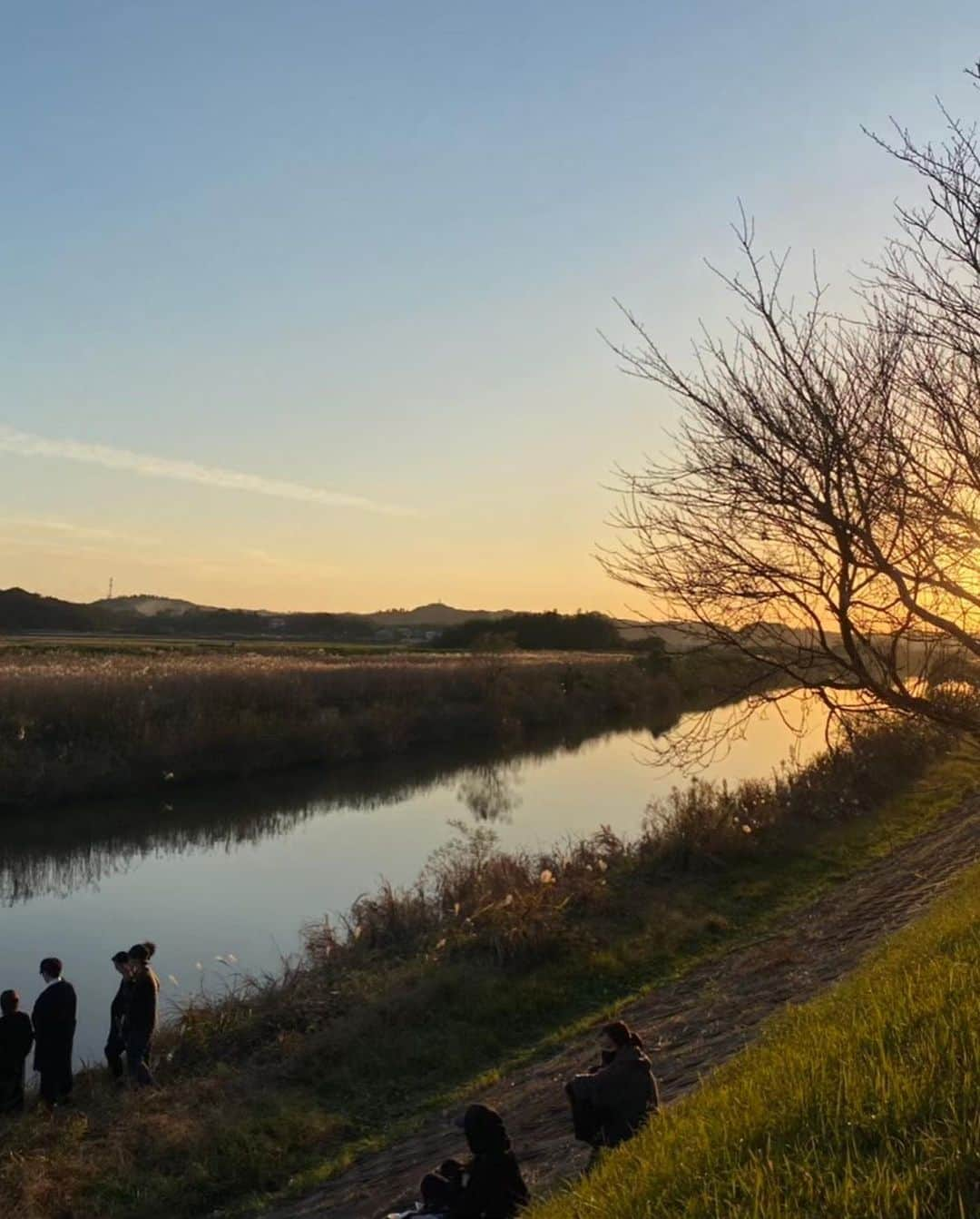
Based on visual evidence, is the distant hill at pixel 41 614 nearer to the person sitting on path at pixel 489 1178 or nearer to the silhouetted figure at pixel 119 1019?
the silhouetted figure at pixel 119 1019

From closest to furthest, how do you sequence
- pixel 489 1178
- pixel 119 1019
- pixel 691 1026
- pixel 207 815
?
pixel 489 1178, pixel 119 1019, pixel 691 1026, pixel 207 815

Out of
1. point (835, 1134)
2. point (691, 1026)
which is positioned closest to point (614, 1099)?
point (835, 1134)

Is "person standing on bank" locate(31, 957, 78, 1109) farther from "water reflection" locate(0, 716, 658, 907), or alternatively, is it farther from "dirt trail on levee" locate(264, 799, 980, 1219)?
"water reflection" locate(0, 716, 658, 907)

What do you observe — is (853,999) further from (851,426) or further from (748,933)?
(748,933)

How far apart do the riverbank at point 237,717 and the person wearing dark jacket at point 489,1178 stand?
15603 millimetres

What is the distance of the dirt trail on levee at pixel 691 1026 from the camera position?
7445mm

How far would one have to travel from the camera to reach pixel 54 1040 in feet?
29.7

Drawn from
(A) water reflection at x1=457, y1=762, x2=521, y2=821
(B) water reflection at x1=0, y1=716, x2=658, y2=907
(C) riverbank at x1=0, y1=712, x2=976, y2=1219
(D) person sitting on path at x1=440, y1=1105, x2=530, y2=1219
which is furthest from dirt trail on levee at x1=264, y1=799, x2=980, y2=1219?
(B) water reflection at x1=0, y1=716, x2=658, y2=907

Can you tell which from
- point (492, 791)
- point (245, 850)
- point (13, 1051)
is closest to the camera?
point (13, 1051)

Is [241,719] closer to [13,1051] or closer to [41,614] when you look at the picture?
[13,1051]

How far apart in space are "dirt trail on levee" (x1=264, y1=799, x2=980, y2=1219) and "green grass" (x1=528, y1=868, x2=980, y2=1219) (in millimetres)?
2367

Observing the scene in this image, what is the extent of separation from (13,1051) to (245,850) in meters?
12.8

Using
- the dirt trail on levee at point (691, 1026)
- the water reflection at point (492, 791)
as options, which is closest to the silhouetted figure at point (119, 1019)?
the dirt trail on levee at point (691, 1026)

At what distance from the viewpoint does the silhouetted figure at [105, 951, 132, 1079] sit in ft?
30.8
